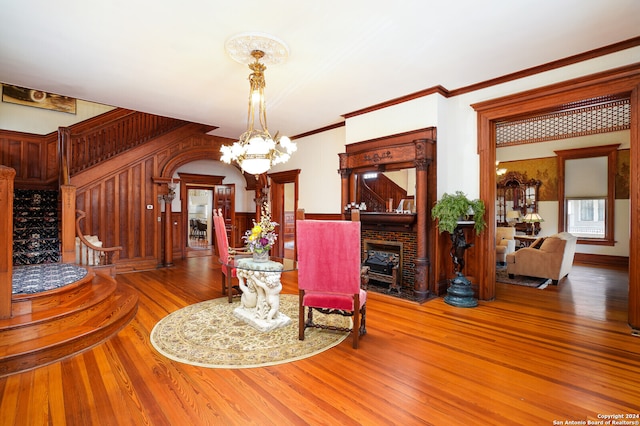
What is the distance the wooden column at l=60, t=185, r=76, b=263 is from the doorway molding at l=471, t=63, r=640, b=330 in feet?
20.4

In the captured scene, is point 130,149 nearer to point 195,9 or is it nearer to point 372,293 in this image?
point 195,9

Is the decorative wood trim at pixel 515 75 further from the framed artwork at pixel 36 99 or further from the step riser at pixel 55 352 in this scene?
the framed artwork at pixel 36 99

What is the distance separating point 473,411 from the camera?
196 centimetres

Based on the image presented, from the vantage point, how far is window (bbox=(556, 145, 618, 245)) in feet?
24.5

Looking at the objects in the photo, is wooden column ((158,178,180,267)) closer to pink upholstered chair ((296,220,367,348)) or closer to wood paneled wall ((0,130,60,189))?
wood paneled wall ((0,130,60,189))

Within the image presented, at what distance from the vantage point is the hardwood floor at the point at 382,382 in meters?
1.93

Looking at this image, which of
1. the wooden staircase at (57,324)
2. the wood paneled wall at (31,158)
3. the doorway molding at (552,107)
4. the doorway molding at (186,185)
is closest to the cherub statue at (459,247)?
the doorway molding at (552,107)

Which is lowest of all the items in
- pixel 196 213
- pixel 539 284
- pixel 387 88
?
pixel 539 284

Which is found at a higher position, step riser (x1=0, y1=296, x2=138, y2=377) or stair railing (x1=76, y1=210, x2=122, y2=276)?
stair railing (x1=76, y1=210, x2=122, y2=276)

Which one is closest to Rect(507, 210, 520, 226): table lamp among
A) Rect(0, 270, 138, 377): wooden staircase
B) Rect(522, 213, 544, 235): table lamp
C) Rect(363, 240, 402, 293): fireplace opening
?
Rect(522, 213, 544, 235): table lamp

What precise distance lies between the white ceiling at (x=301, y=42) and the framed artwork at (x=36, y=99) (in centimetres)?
295

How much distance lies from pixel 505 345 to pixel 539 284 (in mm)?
3269

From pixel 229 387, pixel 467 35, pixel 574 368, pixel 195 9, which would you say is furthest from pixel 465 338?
pixel 195 9

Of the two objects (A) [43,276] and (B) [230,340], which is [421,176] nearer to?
(B) [230,340]
